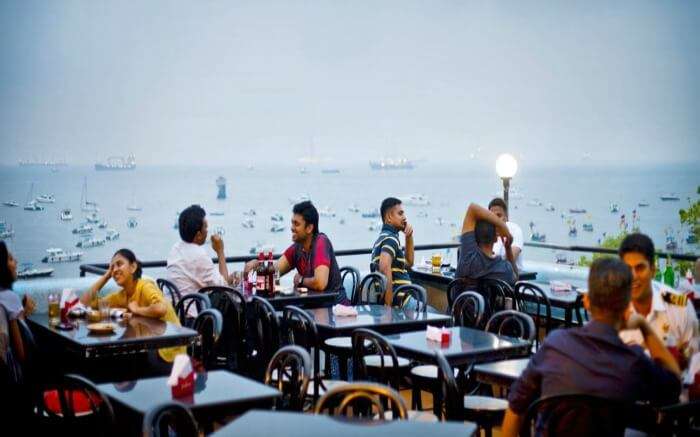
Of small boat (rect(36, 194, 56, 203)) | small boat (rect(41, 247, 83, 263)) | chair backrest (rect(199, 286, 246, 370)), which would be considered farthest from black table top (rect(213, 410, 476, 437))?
small boat (rect(36, 194, 56, 203))

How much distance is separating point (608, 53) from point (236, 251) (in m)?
14.2

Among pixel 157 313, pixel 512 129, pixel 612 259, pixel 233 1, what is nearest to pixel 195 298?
pixel 157 313

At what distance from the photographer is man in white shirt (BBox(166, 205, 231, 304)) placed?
620 centimetres

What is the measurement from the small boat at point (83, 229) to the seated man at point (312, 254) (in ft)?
38.6

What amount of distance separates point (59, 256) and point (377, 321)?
12087mm

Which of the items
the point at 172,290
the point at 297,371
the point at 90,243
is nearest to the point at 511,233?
the point at 172,290

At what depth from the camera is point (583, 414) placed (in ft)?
9.79

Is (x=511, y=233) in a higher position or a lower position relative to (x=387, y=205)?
lower

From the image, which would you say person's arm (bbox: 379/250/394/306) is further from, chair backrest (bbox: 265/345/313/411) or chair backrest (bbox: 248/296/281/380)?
chair backrest (bbox: 265/345/313/411)

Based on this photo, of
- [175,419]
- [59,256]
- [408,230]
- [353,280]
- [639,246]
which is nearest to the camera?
[175,419]

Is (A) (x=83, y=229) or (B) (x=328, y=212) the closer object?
(A) (x=83, y=229)

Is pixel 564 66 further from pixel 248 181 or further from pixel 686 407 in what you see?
pixel 686 407

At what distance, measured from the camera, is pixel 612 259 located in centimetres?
308

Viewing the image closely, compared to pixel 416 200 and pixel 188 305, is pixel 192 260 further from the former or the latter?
pixel 416 200
